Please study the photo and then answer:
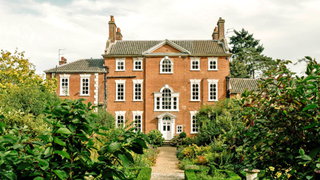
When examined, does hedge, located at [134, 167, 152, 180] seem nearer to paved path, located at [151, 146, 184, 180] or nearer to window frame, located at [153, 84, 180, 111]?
paved path, located at [151, 146, 184, 180]

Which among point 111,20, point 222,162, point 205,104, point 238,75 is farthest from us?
point 238,75

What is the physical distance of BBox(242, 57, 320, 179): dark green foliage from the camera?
8.28 feet

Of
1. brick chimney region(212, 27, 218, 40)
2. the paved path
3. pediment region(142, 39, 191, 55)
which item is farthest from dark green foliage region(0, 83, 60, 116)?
brick chimney region(212, 27, 218, 40)

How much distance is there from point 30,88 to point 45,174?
43.6 ft

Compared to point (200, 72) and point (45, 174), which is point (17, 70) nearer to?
point (200, 72)

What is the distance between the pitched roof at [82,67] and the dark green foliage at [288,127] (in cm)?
2473

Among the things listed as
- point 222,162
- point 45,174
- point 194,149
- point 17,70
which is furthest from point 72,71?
point 45,174

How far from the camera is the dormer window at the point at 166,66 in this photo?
26.7 meters

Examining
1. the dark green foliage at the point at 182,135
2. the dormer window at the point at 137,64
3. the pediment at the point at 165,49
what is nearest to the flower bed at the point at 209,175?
the dark green foliage at the point at 182,135

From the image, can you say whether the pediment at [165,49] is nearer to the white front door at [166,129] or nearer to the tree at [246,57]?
the white front door at [166,129]

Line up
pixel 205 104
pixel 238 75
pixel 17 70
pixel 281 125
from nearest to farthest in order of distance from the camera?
pixel 281 125
pixel 17 70
pixel 205 104
pixel 238 75

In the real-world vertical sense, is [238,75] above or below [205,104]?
above

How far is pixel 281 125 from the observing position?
277cm

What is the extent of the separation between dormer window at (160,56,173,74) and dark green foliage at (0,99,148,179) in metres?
24.5
